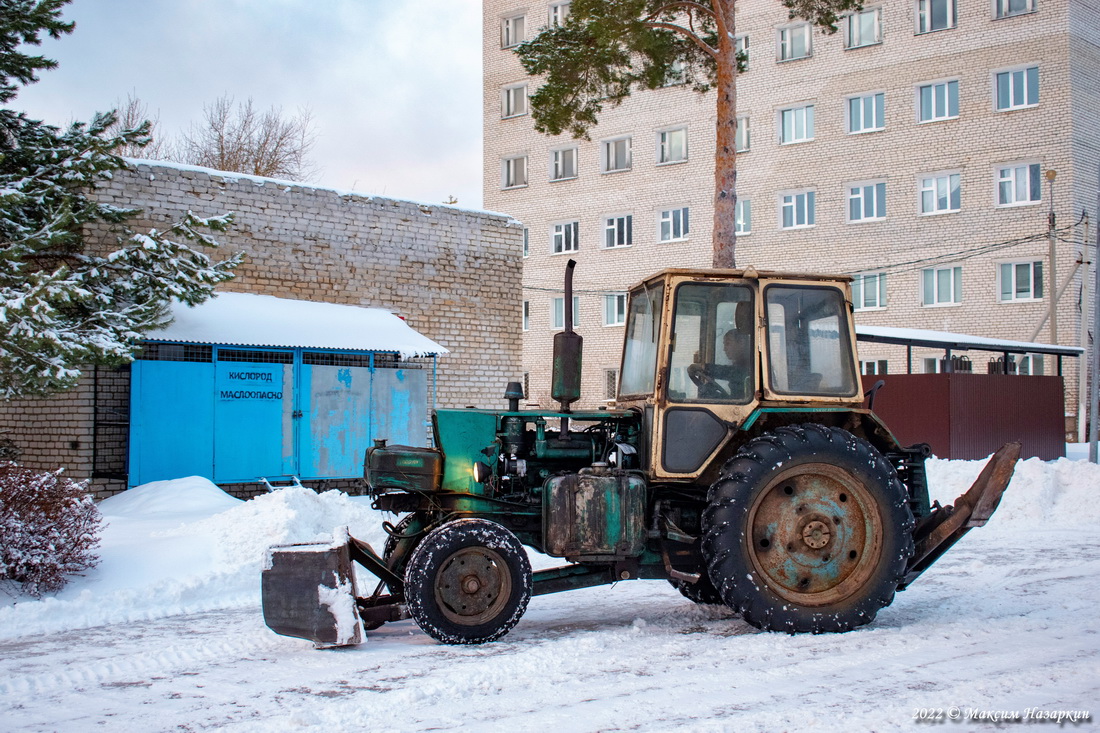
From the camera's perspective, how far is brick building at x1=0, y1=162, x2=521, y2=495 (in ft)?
45.2

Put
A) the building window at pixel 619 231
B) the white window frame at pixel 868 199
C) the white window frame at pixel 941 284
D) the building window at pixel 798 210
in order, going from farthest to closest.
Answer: the building window at pixel 619 231, the building window at pixel 798 210, the white window frame at pixel 868 199, the white window frame at pixel 941 284

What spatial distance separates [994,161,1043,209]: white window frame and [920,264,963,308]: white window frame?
83.3 inches

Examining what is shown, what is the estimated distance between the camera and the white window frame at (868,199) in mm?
30000

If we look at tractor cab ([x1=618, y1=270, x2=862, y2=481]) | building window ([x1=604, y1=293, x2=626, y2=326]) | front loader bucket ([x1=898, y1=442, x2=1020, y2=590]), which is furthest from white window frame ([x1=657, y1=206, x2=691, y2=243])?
front loader bucket ([x1=898, y1=442, x2=1020, y2=590])

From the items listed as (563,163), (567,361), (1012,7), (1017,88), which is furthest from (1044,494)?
(563,163)

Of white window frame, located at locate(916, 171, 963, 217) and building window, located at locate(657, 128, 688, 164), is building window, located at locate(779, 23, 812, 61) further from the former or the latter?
white window frame, located at locate(916, 171, 963, 217)

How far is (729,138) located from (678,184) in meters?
18.7

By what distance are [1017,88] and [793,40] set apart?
707 centimetres

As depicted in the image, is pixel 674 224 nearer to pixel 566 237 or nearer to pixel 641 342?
pixel 566 237

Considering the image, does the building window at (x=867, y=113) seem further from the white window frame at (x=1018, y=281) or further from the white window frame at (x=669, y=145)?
the white window frame at (x=669, y=145)

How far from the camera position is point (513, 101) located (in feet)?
123

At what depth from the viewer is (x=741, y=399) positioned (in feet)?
22.1

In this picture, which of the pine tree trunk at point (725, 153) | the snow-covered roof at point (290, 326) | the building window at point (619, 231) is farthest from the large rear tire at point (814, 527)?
the building window at point (619, 231)

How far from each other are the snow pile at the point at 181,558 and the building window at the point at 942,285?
72.5ft
